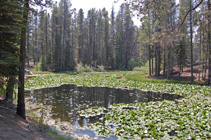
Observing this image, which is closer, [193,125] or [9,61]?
[9,61]

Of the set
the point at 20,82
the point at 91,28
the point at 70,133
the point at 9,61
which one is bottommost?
the point at 70,133

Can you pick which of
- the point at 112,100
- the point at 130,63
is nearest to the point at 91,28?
the point at 130,63

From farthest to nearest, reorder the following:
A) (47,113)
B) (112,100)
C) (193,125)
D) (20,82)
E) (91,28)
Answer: (91,28) → (112,100) → (47,113) → (20,82) → (193,125)

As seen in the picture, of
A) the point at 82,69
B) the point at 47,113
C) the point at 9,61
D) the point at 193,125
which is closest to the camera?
the point at 9,61

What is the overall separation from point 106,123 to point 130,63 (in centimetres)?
3925

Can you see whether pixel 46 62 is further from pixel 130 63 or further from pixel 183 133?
pixel 183 133

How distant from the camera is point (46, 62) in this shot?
41656mm

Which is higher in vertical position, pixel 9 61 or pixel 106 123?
pixel 9 61

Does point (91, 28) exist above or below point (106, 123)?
above

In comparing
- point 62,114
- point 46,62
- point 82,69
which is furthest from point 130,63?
point 62,114

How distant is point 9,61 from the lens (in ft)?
20.4

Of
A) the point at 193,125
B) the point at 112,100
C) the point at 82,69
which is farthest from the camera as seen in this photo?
the point at 82,69

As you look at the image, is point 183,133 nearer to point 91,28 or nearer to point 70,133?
point 70,133

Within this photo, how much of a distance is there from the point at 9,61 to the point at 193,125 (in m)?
7.43
